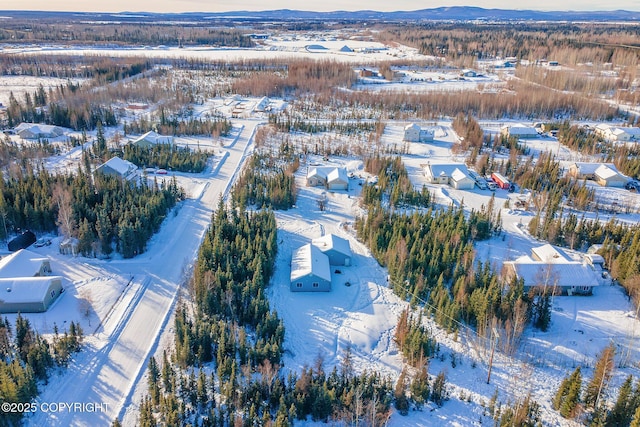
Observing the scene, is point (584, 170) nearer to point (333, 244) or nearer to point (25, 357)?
point (333, 244)

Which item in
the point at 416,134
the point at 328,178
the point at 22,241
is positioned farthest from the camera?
the point at 416,134

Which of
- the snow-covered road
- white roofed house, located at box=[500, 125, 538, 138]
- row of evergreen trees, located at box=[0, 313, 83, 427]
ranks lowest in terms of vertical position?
the snow-covered road

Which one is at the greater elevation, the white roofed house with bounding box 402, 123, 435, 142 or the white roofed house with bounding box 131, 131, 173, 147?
the white roofed house with bounding box 402, 123, 435, 142

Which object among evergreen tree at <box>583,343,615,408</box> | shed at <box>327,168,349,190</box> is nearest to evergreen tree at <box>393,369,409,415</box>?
evergreen tree at <box>583,343,615,408</box>

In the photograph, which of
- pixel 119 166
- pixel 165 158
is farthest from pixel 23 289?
pixel 165 158

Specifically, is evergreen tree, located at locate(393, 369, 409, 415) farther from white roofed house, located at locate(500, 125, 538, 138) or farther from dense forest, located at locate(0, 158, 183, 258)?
white roofed house, located at locate(500, 125, 538, 138)

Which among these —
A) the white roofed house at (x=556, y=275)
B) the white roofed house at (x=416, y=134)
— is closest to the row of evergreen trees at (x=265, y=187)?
the white roofed house at (x=416, y=134)
